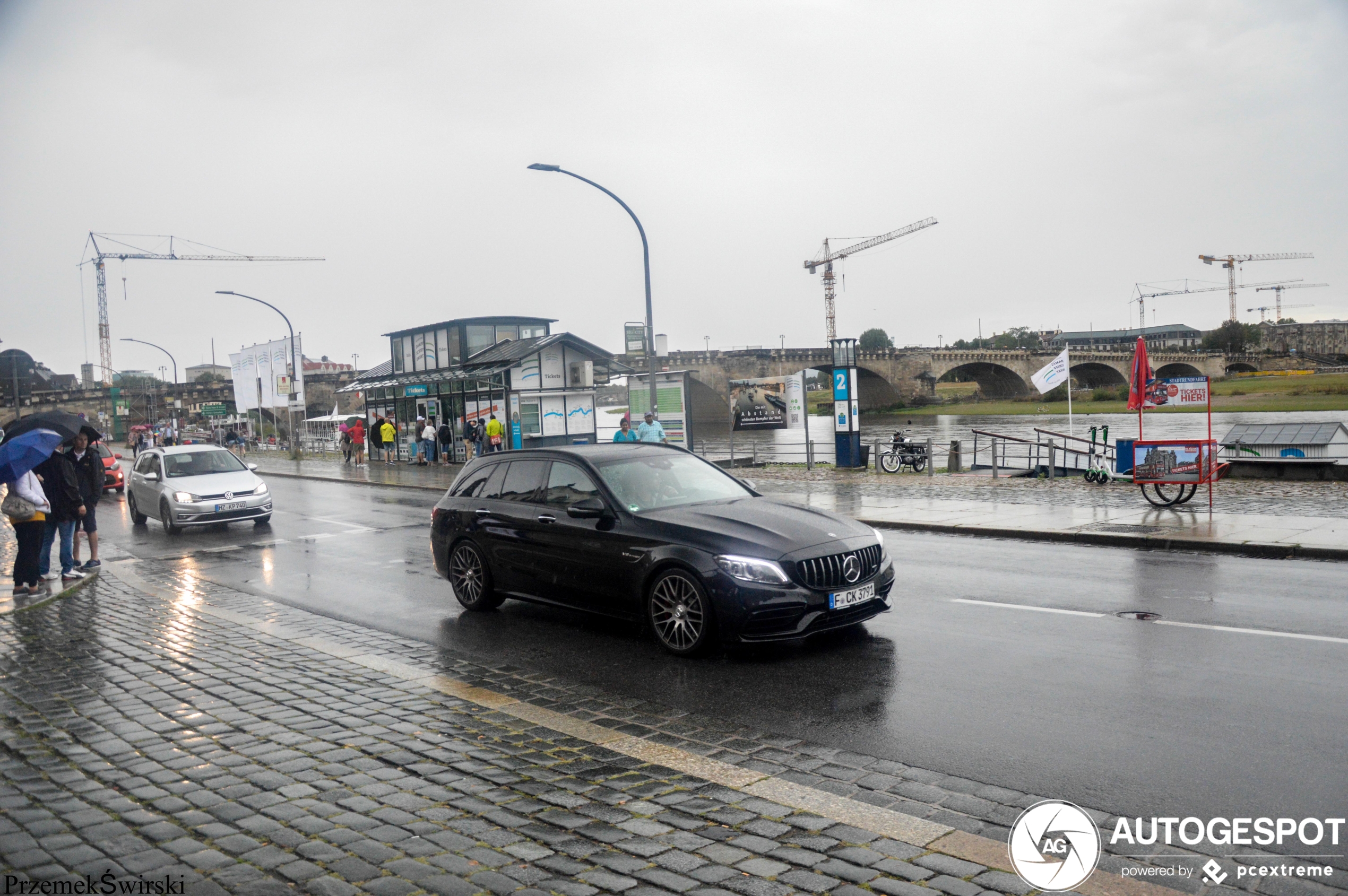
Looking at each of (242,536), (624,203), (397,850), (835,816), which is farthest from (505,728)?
(624,203)

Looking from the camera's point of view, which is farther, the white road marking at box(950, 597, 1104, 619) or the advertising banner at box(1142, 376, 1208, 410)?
the advertising banner at box(1142, 376, 1208, 410)

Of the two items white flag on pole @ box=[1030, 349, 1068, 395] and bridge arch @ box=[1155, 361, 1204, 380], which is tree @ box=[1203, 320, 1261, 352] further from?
white flag on pole @ box=[1030, 349, 1068, 395]

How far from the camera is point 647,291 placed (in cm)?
2159

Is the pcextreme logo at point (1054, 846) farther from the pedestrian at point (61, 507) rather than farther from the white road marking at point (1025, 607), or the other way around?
the pedestrian at point (61, 507)

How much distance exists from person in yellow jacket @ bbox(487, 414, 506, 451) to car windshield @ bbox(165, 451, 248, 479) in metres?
10.8

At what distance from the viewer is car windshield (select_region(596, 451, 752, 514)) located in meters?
7.95

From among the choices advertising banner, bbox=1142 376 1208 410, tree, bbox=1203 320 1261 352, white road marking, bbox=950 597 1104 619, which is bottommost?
white road marking, bbox=950 597 1104 619

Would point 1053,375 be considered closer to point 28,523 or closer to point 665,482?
point 665,482

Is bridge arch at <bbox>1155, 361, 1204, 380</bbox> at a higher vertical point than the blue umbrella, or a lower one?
higher

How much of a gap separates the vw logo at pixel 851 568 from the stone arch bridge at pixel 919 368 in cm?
6455

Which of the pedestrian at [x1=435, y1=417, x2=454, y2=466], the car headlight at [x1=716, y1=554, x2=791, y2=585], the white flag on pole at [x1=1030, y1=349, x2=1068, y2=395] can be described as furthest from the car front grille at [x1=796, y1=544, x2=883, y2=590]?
the pedestrian at [x1=435, y1=417, x2=454, y2=466]

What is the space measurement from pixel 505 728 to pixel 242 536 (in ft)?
41.5

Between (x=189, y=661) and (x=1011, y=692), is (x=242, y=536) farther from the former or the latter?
(x=1011, y=692)

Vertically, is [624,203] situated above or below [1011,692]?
above
